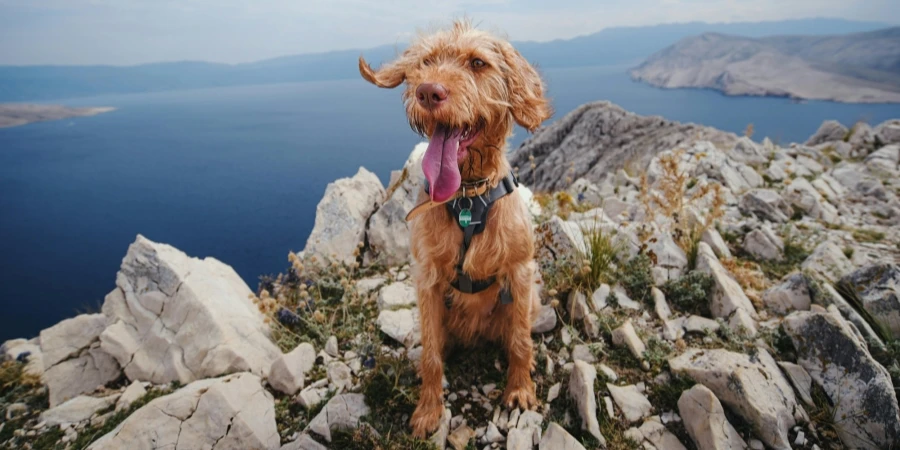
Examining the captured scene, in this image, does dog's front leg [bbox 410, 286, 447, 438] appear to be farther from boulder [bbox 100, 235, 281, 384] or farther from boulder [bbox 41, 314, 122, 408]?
boulder [bbox 41, 314, 122, 408]

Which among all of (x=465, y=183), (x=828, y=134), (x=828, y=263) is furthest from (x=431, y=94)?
(x=828, y=134)

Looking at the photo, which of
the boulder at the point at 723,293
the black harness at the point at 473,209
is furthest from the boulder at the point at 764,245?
the black harness at the point at 473,209

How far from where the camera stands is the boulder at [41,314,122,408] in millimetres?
4004

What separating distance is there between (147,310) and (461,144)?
4.28m

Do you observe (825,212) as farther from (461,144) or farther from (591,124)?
(591,124)

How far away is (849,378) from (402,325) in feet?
12.8

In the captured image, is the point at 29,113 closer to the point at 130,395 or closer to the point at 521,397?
the point at 130,395

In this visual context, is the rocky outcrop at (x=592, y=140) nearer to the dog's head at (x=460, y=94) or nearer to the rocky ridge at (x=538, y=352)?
the rocky ridge at (x=538, y=352)

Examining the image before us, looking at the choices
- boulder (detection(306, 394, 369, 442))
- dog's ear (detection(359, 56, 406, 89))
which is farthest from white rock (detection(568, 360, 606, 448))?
dog's ear (detection(359, 56, 406, 89))

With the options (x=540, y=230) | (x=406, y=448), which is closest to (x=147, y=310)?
(x=406, y=448)

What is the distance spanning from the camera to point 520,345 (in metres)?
3.33

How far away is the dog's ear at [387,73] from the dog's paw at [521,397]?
110 inches

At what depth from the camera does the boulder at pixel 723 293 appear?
3.84 metres

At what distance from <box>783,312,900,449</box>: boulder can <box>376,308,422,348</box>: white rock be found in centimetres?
346
